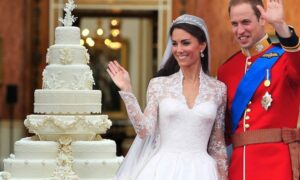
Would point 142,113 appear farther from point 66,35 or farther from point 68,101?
point 66,35

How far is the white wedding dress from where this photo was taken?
450 centimetres

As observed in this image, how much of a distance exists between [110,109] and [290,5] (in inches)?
272

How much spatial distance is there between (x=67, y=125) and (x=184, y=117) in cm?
294

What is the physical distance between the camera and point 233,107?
14.7 feet

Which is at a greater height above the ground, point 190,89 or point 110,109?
point 190,89

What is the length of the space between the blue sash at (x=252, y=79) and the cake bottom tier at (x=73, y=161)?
3.14 meters

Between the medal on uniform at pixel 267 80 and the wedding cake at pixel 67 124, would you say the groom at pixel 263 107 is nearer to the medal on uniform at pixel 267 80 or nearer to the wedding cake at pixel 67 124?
the medal on uniform at pixel 267 80

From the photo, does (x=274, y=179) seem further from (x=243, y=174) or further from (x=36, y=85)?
(x=36, y=85)

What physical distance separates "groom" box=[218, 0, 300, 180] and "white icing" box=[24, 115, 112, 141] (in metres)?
3.10

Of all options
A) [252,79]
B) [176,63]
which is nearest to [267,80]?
[252,79]

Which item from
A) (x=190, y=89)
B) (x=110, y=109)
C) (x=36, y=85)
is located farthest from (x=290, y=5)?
(x=190, y=89)

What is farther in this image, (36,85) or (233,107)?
(36,85)

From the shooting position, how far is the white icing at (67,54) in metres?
7.46

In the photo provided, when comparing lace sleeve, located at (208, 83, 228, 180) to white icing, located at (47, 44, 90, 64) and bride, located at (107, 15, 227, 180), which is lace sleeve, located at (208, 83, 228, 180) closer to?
bride, located at (107, 15, 227, 180)
